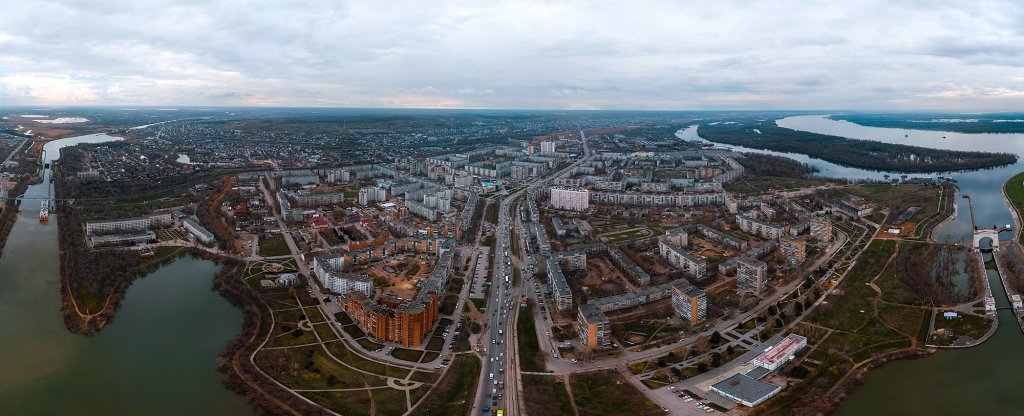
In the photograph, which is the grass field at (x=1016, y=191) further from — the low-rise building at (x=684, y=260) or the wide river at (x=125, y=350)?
the wide river at (x=125, y=350)

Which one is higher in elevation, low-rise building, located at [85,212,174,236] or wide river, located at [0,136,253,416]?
low-rise building, located at [85,212,174,236]

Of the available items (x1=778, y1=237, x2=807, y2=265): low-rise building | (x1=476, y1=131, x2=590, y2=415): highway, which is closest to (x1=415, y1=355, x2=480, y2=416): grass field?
(x1=476, y1=131, x2=590, y2=415): highway

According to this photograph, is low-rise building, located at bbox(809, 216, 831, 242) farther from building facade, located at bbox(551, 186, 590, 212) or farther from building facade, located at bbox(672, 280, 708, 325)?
building facade, located at bbox(551, 186, 590, 212)

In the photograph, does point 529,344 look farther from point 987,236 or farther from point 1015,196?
point 1015,196

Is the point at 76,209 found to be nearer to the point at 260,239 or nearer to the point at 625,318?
the point at 260,239

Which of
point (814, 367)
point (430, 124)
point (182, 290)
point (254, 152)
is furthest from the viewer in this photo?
point (430, 124)

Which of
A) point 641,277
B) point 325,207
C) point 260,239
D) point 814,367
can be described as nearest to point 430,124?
point 325,207

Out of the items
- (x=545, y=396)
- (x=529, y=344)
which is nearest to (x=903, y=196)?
(x=529, y=344)

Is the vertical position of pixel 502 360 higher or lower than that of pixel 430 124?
lower
